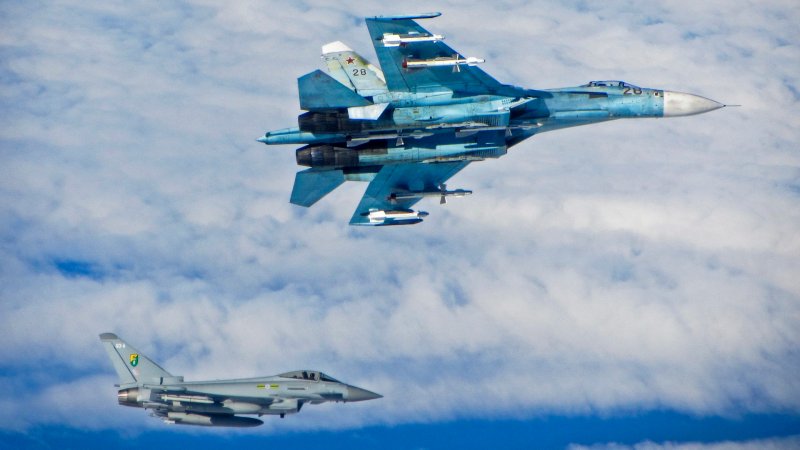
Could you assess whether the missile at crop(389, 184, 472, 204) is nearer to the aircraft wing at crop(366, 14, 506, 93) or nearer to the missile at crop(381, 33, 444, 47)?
the aircraft wing at crop(366, 14, 506, 93)

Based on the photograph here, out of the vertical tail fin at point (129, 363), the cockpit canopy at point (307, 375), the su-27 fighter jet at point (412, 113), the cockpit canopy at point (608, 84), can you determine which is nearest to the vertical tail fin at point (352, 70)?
→ the su-27 fighter jet at point (412, 113)

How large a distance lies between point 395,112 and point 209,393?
23995 millimetres

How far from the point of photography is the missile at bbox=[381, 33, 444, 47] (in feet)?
214

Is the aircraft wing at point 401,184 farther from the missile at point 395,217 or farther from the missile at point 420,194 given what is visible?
the missile at point 395,217

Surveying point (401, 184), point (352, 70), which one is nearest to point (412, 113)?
point (352, 70)

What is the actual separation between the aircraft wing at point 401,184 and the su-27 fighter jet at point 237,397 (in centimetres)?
1233

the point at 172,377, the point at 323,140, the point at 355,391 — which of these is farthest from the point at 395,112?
the point at 172,377

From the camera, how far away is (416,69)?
218ft

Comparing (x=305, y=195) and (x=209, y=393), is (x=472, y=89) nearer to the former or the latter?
(x=305, y=195)

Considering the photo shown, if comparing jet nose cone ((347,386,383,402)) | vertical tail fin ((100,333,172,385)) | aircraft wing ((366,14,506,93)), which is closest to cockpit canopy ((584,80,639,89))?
aircraft wing ((366,14,506,93))

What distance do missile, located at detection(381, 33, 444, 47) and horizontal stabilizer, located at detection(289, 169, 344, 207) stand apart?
1008cm

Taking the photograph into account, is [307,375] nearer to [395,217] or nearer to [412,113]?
[395,217]

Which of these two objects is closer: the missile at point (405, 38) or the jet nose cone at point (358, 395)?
the missile at point (405, 38)

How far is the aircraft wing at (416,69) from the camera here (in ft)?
214
